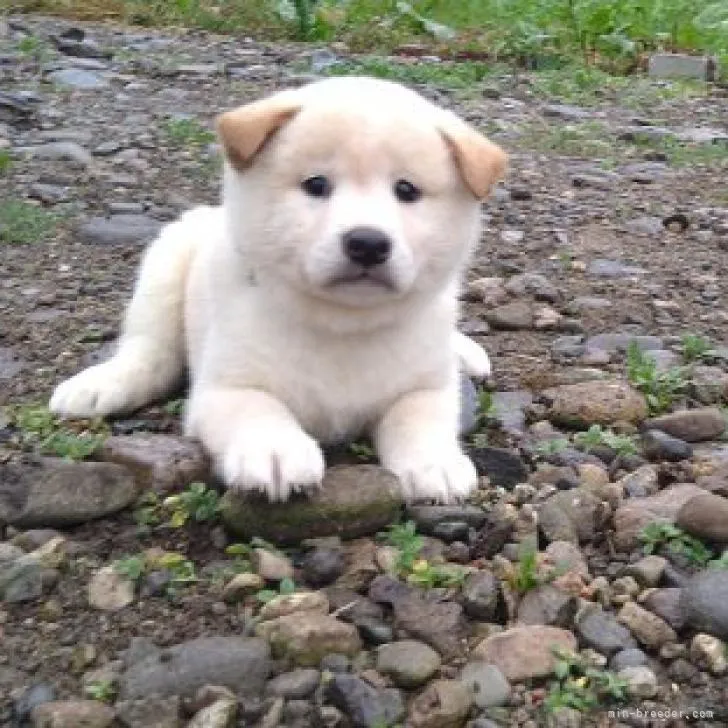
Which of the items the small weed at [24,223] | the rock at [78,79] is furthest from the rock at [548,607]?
the rock at [78,79]

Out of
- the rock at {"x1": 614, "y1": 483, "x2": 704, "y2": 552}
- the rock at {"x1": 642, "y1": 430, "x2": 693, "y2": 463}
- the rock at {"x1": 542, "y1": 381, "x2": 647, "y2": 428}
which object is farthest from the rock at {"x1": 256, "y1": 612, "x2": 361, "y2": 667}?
the rock at {"x1": 542, "y1": 381, "x2": 647, "y2": 428}

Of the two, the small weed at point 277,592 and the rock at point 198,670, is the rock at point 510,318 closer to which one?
the small weed at point 277,592

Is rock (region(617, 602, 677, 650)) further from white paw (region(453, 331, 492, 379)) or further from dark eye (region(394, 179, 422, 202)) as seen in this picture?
white paw (region(453, 331, 492, 379))

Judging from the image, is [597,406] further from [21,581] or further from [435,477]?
[21,581]

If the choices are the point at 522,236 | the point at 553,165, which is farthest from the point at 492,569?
the point at 553,165

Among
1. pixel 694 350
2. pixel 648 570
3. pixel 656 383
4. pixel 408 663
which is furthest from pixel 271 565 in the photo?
pixel 694 350

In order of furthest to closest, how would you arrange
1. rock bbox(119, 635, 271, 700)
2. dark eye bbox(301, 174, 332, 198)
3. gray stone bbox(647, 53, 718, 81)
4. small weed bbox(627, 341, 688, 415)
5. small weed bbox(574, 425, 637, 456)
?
gray stone bbox(647, 53, 718, 81), small weed bbox(627, 341, 688, 415), small weed bbox(574, 425, 637, 456), dark eye bbox(301, 174, 332, 198), rock bbox(119, 635, 271, 700)
